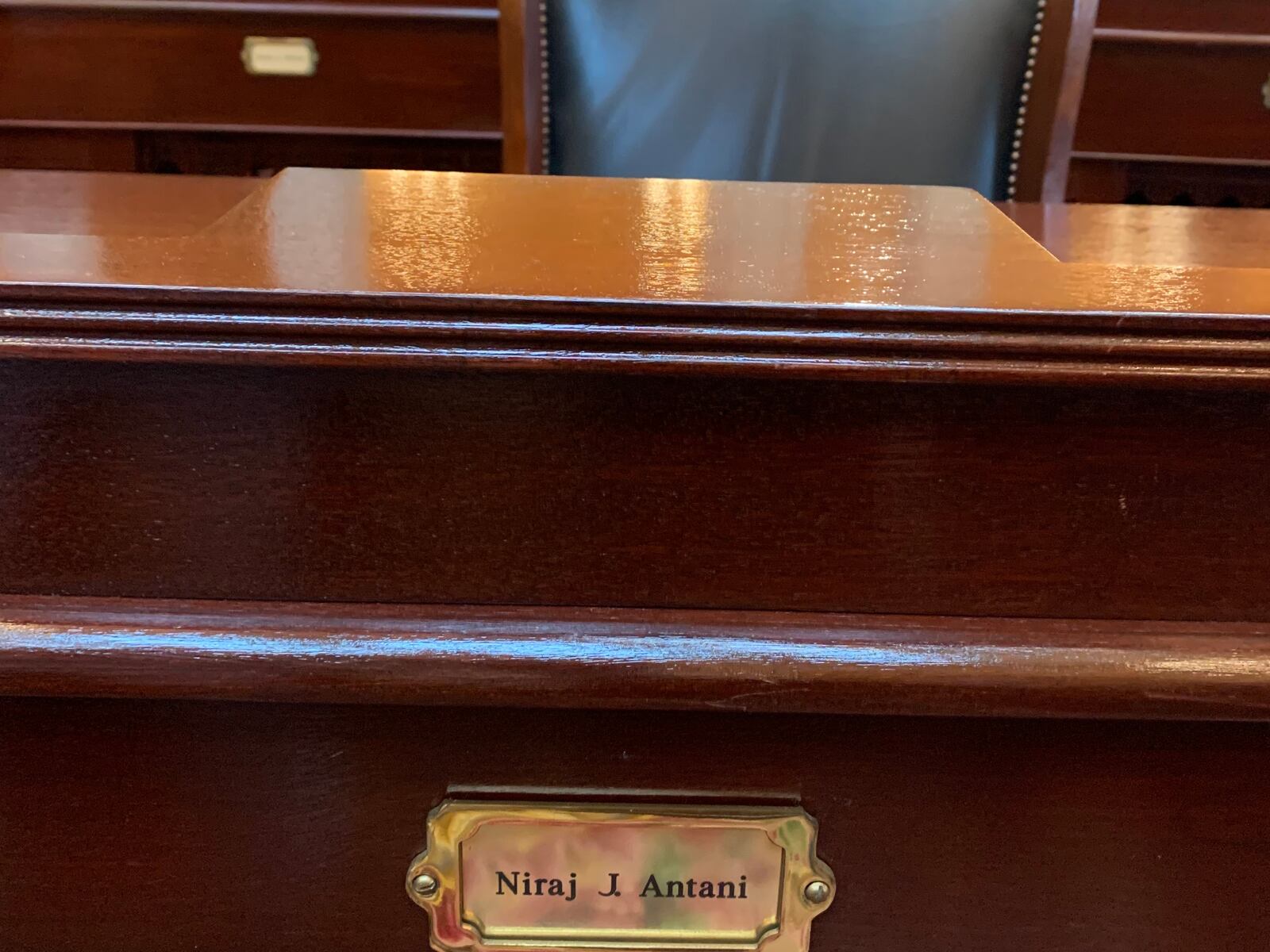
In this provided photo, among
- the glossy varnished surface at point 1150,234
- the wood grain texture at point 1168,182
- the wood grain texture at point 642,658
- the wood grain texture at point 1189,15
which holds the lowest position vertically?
the wood grain texture at point 642,658

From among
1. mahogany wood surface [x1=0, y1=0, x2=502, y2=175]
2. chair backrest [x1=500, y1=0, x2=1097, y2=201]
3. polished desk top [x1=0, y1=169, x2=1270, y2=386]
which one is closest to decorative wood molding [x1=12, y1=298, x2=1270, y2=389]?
polished desk top [x1=0, y1=169, x2=1270, y2=386]

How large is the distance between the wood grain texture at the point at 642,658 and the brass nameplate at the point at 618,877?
57 mm

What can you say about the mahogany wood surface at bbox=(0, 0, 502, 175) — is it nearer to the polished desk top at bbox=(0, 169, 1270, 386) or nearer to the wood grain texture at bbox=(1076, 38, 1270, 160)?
the wood grain texture at bbox=(1076, 38, 1270, 160)

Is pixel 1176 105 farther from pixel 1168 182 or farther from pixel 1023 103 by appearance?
pixel 1023 103

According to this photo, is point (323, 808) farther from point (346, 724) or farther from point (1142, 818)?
point (1142, 818)

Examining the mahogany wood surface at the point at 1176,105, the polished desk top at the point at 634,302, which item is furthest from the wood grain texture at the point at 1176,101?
the polished desk top at the point at 634,302

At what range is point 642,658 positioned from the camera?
338 mm

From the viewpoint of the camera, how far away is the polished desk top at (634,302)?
0.30 meters

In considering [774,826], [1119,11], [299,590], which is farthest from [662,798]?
[1119,11]

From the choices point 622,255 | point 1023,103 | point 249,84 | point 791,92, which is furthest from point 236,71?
point 622,255

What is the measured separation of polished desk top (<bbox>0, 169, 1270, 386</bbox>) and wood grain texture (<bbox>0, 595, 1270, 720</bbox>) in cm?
9

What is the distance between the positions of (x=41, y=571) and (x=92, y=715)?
0.06 m

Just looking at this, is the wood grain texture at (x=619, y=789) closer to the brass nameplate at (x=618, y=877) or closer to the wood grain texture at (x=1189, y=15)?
the brass nameplate at (x=618, y=877)

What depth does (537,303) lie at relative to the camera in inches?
11.9
